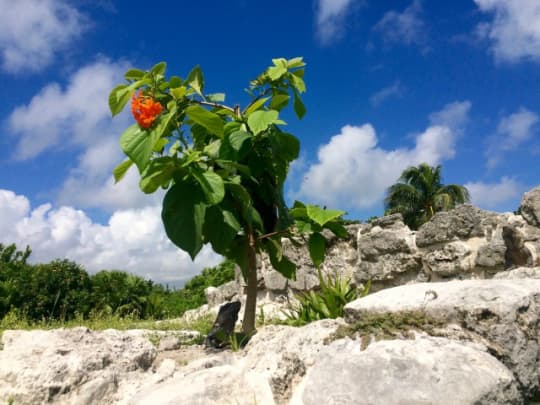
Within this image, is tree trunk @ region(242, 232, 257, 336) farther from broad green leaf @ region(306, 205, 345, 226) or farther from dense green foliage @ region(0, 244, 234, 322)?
dense green foliage @ region(0, 244, 234, 322)

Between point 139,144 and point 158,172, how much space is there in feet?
0.72

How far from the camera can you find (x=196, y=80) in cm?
358

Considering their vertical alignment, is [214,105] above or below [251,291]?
above

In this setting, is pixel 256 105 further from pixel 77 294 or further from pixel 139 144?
pixel 77 294

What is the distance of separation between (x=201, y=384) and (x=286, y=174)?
1695mm

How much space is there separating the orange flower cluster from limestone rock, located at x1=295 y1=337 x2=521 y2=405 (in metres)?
1.68

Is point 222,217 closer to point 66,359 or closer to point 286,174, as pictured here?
point 286,174

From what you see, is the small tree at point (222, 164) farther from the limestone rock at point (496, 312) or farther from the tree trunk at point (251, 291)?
the limestone rock at point (496, 312)

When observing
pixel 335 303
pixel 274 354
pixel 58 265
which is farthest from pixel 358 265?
pixel 58 265

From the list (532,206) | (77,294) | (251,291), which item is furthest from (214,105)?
(77,294)

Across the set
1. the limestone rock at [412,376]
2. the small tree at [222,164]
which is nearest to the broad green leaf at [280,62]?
the small tree at [222,164]

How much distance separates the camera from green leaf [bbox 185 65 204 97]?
3559 millimetres

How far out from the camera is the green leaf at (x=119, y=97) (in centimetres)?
305

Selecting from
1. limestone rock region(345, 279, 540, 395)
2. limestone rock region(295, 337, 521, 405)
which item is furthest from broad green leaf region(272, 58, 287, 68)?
limestone rock region(295, 337, 521, 405)
